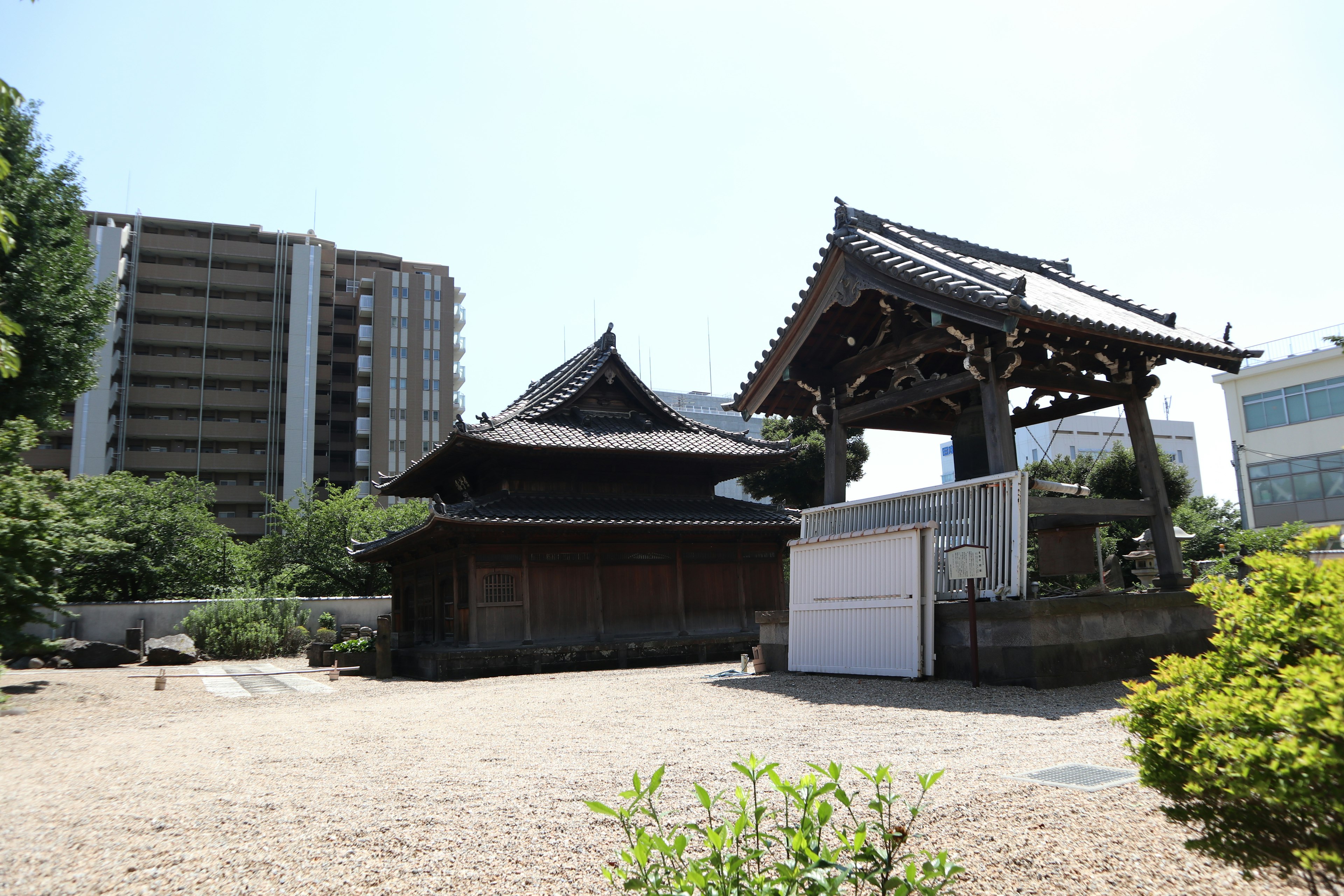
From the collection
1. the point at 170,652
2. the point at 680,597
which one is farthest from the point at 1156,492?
the point at 170,652

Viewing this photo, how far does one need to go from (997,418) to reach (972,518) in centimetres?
119

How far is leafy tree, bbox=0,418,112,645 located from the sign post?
44.5 feet

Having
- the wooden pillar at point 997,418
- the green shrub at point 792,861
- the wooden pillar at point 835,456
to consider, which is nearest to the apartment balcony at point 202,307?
the wooden pillar at point 835,456

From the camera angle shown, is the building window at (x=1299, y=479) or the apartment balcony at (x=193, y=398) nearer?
the building window at (x=1299, y=479)

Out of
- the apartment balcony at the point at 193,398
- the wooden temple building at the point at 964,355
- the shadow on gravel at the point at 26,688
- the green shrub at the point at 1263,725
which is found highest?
the apartment balcony at the point at 193,398

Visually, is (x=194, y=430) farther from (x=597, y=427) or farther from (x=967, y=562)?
(x=967, y=562)

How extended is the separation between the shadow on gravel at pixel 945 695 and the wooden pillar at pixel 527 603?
8.28 metres

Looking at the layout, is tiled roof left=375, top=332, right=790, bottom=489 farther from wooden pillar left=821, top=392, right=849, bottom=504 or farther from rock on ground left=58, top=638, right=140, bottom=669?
rock on ground left=58, top=638, right=140, bottom=669

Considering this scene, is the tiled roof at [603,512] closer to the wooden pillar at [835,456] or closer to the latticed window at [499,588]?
the latticed window at [499,588]

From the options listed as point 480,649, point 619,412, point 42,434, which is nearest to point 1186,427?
point 619,412

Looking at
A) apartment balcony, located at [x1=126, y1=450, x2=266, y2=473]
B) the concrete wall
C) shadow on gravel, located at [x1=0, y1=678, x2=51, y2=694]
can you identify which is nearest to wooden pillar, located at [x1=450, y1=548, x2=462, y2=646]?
shadow on gravel, located at [x1=0, y1=678, x2=51, y2=694]

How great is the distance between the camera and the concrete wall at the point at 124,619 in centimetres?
2564

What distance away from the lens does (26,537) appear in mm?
12625

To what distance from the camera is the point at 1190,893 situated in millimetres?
3145
